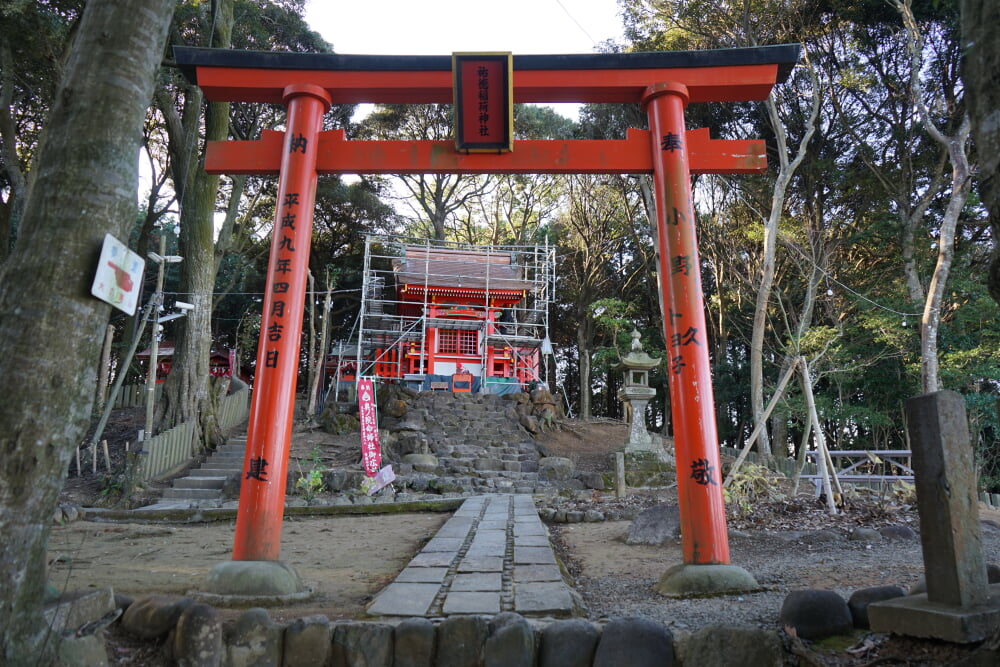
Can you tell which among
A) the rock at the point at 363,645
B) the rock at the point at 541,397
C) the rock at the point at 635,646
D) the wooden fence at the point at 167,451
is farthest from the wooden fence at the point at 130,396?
the rock at the point at 635,646

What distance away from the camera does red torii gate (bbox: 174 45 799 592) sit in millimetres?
4742

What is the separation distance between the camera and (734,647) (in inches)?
94.4

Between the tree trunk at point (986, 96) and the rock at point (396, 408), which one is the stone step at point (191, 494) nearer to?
the rock at point (396, 408)

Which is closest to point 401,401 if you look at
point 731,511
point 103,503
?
point 103,503

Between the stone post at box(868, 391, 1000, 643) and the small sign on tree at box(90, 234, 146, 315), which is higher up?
the small sign on tree at box(90, 234, 146, 315)

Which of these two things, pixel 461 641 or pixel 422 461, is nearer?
pixel 461 641

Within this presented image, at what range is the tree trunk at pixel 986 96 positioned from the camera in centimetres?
204

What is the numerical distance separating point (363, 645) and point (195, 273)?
12.3m

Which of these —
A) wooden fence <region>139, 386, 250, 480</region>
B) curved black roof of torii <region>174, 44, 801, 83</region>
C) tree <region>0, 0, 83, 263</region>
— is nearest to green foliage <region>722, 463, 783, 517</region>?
curved black roof of torii <region>174, 44, 801, 83</region>

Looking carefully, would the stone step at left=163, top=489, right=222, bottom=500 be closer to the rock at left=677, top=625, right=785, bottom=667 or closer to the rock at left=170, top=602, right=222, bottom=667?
the rock at left=170, top=602, right=222, bottom=667

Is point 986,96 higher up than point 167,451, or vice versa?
point 986,96

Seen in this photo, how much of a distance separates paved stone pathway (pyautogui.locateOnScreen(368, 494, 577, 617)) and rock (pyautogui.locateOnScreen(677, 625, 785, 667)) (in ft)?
3.06

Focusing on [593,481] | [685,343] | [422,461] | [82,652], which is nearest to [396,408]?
[422,461]

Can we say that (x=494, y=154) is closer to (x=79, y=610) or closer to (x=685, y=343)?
(x=685, y=343)
